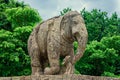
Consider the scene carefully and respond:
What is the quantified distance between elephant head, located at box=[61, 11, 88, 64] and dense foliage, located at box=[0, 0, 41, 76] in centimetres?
1175

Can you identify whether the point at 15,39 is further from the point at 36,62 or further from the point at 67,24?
the point at 67,24

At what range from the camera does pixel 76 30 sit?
1011 centimetres

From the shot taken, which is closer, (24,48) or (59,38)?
(59,38)

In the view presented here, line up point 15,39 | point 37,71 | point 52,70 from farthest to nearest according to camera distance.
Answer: point 15,39, point 37,71, point 52,70

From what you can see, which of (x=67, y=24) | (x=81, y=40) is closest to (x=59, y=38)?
(x=67, y=24)

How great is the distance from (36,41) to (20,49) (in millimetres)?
12056

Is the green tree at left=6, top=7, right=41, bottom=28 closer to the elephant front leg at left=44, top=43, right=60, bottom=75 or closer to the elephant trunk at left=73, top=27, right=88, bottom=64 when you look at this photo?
the elephant front leg at left=44, top=43, right=60, bottom=75

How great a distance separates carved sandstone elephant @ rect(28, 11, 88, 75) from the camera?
10.1m

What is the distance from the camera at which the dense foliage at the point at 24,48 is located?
886 inches

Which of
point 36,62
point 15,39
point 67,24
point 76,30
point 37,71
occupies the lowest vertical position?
point 37,71

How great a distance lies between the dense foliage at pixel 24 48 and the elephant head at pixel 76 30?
38.6 ft

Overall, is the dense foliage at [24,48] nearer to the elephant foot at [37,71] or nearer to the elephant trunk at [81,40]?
the elephant foot at [37,71]

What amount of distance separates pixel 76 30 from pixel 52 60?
94 cm

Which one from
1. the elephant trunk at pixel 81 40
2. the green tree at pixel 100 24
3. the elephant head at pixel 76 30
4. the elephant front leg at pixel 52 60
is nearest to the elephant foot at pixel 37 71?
the elephant front leg at pixel 52 60
